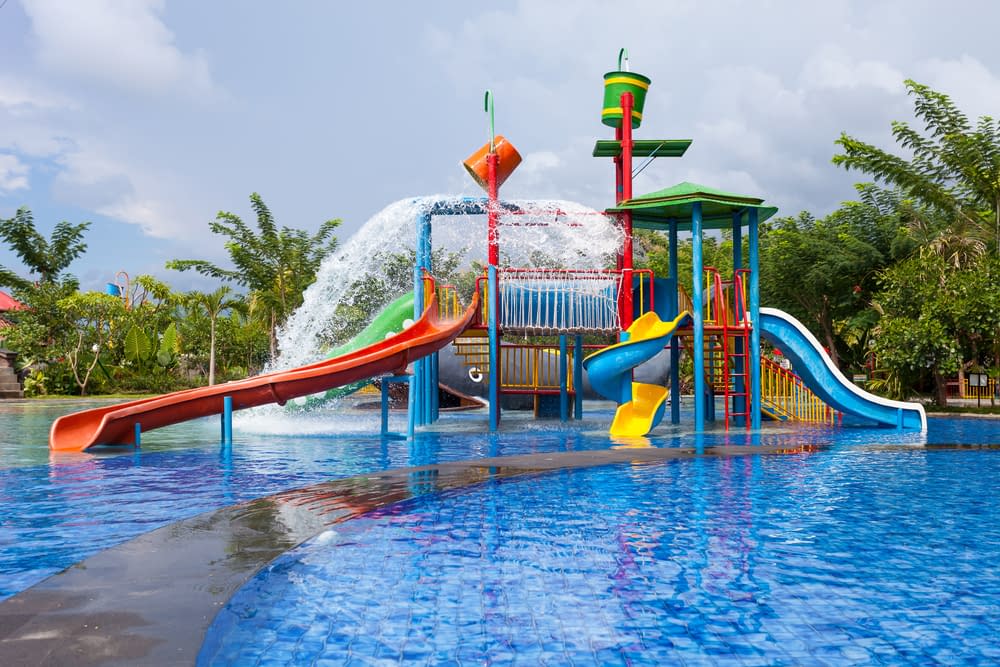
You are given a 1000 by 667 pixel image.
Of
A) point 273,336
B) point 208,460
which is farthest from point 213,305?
point 208,460

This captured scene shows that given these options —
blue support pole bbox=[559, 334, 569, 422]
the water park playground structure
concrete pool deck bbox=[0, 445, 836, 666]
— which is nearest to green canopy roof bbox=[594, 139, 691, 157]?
the water park playground structure

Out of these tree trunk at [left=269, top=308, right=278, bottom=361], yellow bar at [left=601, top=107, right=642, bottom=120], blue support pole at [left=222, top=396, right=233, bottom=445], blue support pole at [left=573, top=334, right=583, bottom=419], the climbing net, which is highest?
yellow bar at [left=601, top=107, right=642, bottom=120]

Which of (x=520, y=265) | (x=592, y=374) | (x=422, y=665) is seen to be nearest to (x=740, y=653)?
(x=422, y=665)

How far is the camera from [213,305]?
105 feet

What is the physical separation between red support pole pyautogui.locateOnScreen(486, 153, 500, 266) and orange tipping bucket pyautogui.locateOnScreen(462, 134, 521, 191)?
0.39 feet

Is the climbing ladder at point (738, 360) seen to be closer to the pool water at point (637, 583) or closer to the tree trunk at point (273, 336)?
the pool water at point (637, 583)

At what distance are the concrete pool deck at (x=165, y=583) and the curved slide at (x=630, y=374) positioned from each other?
21.9 feet

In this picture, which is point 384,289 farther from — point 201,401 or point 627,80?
point 201,401

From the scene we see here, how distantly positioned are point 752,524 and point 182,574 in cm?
395

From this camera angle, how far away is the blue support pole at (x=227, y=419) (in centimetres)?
1187

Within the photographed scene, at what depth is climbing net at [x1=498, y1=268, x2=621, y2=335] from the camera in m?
15.6

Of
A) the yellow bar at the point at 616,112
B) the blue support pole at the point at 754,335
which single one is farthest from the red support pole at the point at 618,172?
the blue support pole at the point at 754,335

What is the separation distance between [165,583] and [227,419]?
26.1 feet

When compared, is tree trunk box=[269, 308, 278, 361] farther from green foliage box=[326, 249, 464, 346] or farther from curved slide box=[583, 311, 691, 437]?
curved slide box=[583, 311, 691, 437]
